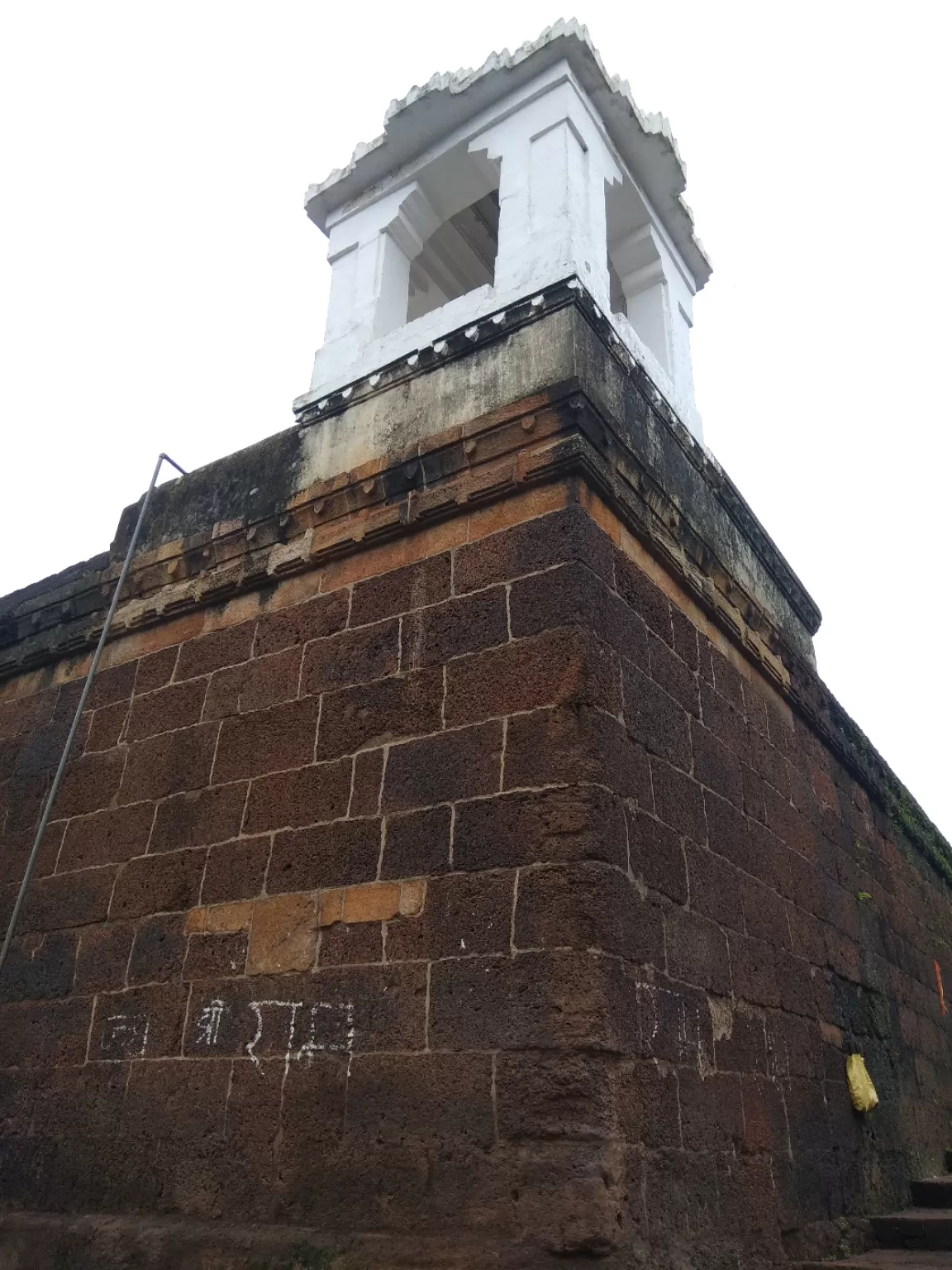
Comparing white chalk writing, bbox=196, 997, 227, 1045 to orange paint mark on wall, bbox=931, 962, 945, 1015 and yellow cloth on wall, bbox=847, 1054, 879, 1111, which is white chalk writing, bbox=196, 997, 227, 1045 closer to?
yellow cloth on wall, bbox=847, 1054, 879, 1111

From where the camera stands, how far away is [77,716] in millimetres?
4887

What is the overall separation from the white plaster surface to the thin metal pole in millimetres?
1075

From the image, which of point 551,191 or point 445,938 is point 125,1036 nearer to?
point 445,938

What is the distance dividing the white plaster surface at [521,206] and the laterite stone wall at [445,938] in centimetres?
167

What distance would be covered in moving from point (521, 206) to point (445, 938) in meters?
4.08

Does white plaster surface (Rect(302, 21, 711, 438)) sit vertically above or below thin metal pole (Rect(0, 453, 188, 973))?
above

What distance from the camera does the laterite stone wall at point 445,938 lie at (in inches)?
118

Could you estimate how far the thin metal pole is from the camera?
4.44m

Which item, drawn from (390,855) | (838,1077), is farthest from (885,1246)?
(390,855)

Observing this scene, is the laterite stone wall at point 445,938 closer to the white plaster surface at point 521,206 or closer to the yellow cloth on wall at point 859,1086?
the yellow cloth on wall at point 859,1086

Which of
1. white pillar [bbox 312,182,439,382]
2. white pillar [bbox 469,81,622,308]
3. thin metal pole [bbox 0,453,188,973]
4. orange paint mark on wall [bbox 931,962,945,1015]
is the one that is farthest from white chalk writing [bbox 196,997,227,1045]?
orange paint mark on wall [bbox 931,962,945,1015]

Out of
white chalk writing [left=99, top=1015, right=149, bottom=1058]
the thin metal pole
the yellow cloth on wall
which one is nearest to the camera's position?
white chalk writing [left=99, top=1015, right=149, bottom=1058]

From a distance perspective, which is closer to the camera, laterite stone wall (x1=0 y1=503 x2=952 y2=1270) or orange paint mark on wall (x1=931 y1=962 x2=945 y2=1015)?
laterite stone wall (x1=0 y1=503 x2=952 y2=1270)

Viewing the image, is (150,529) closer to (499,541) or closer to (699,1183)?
(499,541)
